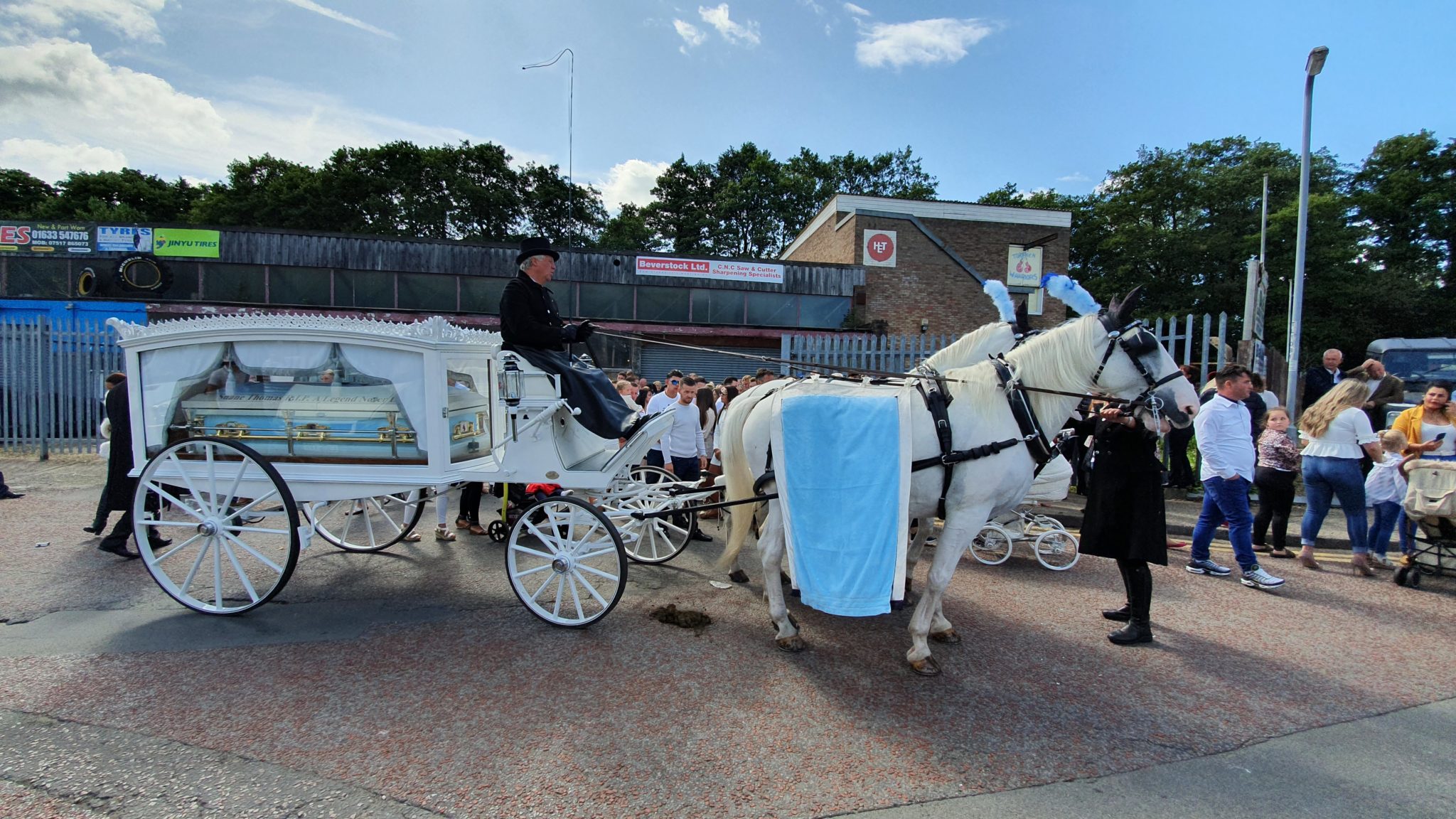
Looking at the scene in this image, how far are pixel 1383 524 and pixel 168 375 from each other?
31.8ft

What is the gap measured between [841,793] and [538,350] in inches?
126

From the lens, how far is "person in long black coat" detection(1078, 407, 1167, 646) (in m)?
4.18

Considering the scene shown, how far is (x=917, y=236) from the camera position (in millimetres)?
24516

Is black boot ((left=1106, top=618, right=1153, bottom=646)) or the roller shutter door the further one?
the roller shutter door

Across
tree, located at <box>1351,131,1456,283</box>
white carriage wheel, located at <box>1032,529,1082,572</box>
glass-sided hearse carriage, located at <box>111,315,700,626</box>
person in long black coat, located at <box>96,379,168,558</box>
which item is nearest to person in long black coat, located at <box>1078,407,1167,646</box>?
white carriage wheel, located at <box>1032,529,1082,572</box>

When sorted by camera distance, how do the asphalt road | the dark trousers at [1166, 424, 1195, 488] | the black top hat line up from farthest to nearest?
the dark trousers at [1166, 424, 1195, 488] < the black top hat < the asphalt road

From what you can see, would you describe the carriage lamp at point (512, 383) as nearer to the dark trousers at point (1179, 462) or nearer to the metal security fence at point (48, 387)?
the dark trousers at point (1179, 462)

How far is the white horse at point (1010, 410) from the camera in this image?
12.5 feet

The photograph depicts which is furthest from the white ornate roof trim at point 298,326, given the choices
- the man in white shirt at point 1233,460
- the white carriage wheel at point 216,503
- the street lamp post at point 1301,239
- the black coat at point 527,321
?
the street lamp post at point 1301,239

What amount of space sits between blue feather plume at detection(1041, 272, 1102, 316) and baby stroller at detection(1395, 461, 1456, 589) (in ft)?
12.8

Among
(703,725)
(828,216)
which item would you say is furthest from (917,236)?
(703,725)

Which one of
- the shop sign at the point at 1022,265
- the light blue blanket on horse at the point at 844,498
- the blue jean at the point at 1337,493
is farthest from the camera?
the shop sign at the point at 1022,265

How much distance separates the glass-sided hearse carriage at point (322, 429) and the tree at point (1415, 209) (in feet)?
124

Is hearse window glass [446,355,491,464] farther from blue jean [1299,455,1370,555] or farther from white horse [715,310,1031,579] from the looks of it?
blue jean [1299,455,1370,555]
